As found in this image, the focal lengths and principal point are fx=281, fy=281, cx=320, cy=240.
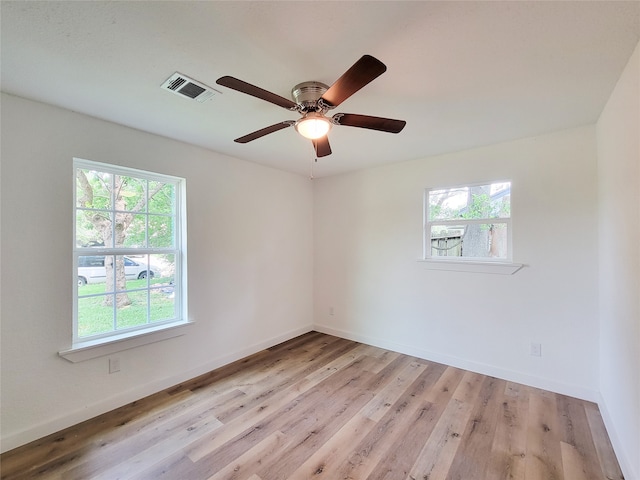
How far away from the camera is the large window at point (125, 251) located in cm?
224

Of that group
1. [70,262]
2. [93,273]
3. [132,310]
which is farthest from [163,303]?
[70,262]

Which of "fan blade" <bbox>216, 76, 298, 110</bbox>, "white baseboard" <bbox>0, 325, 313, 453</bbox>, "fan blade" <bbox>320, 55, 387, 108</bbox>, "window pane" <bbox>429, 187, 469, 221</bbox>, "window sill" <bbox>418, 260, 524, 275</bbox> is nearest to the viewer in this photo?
"fan blade" <bbox>320, 55, 387, 108</bbox>

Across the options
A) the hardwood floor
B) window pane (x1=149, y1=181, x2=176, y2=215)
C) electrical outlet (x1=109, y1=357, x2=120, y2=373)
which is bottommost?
the hardwood floor

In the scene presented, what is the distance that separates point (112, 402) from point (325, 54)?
296cm

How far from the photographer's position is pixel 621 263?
1748 mm

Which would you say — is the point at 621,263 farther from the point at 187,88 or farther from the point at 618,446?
the point at 187,88

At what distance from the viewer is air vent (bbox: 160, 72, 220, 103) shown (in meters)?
1.68

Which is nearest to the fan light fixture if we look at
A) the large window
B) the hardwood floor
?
the large window

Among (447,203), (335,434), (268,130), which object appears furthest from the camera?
(447,203)

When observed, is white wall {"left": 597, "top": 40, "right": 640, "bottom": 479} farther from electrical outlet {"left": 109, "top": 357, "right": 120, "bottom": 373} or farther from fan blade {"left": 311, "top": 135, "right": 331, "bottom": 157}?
electrical outlet {"left": 109, "top": 357, "right": 120, "bottom": 373}

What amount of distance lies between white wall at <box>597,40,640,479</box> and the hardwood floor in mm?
279

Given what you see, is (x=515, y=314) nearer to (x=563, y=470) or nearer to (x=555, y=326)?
(x=555, y=326)

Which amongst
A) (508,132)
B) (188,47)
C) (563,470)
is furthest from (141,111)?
(563,470)

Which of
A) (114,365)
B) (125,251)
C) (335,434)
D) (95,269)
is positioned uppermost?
(125,251)
